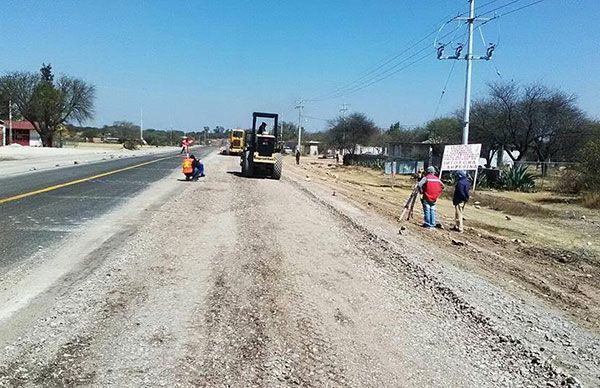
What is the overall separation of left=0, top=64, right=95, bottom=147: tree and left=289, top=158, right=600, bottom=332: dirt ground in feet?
235

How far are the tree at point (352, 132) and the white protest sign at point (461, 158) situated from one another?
69732mm

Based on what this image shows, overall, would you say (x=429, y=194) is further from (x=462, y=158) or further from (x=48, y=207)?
(x=462, y=158)

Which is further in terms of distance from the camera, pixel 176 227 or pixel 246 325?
pixel 176 227

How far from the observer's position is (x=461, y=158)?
81.7 feet

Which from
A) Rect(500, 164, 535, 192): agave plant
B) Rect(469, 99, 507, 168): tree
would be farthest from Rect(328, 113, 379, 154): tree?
Rect(500, 164, 535, 192): agave plant

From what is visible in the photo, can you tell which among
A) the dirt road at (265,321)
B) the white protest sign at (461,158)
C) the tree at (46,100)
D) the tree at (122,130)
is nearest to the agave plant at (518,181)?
the white protest sign at (461,158)

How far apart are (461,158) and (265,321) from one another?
2065 centimetres

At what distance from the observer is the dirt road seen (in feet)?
15.3

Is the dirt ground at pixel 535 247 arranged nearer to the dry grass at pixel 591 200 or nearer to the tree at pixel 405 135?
the dry grass at pixel 591 200

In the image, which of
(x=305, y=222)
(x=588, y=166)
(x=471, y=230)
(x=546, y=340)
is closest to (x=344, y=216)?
(x=305, y=222)

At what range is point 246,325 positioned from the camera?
18.6ft

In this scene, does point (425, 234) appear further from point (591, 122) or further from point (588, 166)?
point (591, 122)

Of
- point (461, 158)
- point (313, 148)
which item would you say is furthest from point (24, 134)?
point (461, 158)

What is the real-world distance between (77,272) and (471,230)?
37.4ft
